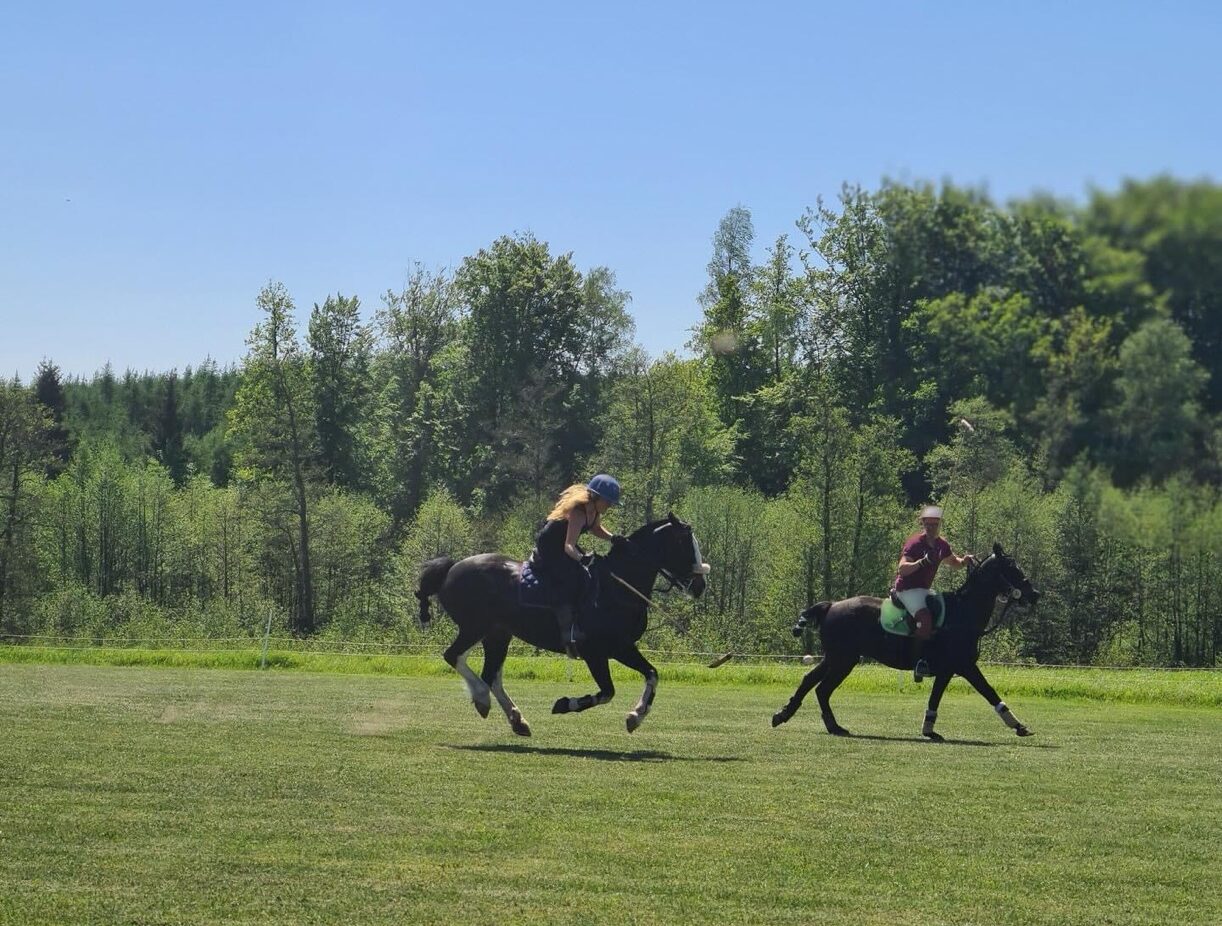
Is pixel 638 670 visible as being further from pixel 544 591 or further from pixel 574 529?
pixel 574 529

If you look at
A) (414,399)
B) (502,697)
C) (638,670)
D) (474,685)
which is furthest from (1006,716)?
(414,399)

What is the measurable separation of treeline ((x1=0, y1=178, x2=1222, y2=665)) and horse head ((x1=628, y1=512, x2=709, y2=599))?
1385mm

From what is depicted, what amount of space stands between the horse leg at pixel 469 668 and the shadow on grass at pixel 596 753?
184 centimetres

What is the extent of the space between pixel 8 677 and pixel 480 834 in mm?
24488

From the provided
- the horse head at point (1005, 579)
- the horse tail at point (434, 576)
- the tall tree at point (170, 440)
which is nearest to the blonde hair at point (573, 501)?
the horse tail at point (434, 576)

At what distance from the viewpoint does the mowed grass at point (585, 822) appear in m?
11.0

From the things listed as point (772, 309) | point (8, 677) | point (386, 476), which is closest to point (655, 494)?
point (386, 476)

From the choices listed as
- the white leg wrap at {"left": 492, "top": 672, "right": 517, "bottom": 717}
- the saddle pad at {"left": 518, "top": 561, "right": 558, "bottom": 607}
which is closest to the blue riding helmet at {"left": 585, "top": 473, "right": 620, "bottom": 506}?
the saddle pad at {"left": 518, "top": 561, "right": 558, "bottom": 607}

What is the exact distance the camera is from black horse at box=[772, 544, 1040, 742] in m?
22.4

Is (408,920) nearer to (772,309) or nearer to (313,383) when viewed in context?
(772,309)

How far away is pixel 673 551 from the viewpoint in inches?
821

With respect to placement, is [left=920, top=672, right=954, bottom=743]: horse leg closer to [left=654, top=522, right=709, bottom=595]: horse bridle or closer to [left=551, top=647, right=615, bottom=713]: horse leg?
[left=654, top=522, right=709, bottom=595]: horse bridle

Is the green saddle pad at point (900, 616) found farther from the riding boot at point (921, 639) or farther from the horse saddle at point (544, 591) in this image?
the horse saddle at point (544, 591)

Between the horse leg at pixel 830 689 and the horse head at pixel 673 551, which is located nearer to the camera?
the horse head at pixel 673 551
